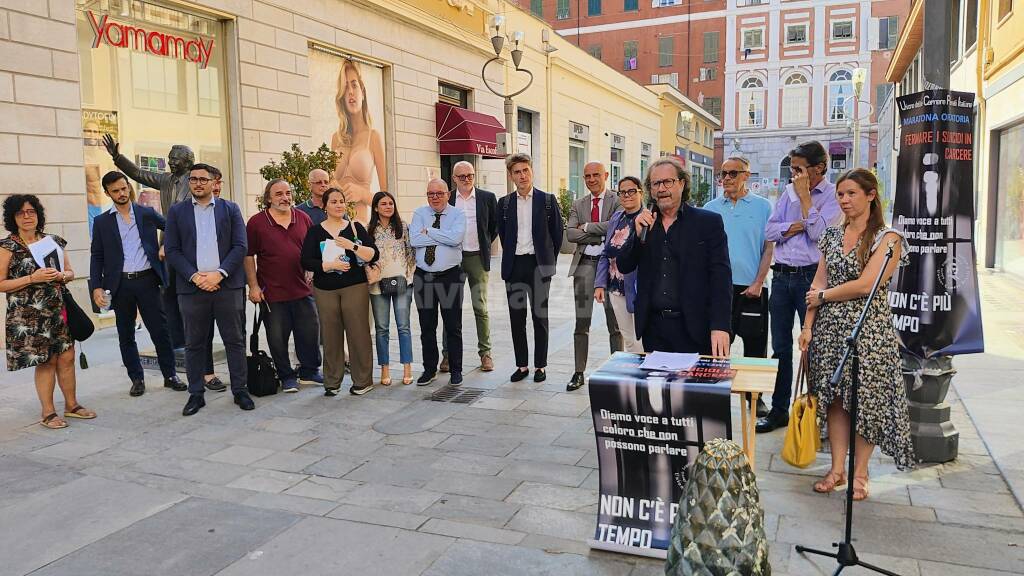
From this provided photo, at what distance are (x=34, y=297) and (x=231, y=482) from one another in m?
2.29

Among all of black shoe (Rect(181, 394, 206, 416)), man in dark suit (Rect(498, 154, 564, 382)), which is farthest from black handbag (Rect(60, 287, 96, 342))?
man in dark suit (Rect(498, 154, 564, 382))

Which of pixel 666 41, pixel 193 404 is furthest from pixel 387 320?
pixel 666 41

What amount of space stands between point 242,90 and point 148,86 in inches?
58.0

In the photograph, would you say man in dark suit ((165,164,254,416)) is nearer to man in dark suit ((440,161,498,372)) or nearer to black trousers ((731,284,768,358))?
man in dark suit ((440,161,498,372))

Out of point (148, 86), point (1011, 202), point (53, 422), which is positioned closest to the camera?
point (53, 422)

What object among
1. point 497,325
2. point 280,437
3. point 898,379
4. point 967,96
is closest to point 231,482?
point 280,437

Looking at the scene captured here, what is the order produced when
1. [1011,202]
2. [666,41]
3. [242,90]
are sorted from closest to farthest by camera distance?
[242,90] → [1011,202] → [666,41]

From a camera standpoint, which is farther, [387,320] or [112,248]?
[387,320]

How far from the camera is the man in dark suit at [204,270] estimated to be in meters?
6.01

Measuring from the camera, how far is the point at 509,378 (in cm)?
707

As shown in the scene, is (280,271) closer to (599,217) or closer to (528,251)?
(528,251)

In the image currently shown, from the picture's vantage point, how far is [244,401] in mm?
6125

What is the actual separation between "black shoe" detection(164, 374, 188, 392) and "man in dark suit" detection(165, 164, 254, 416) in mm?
706

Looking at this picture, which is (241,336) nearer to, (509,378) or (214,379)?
(214,379)
